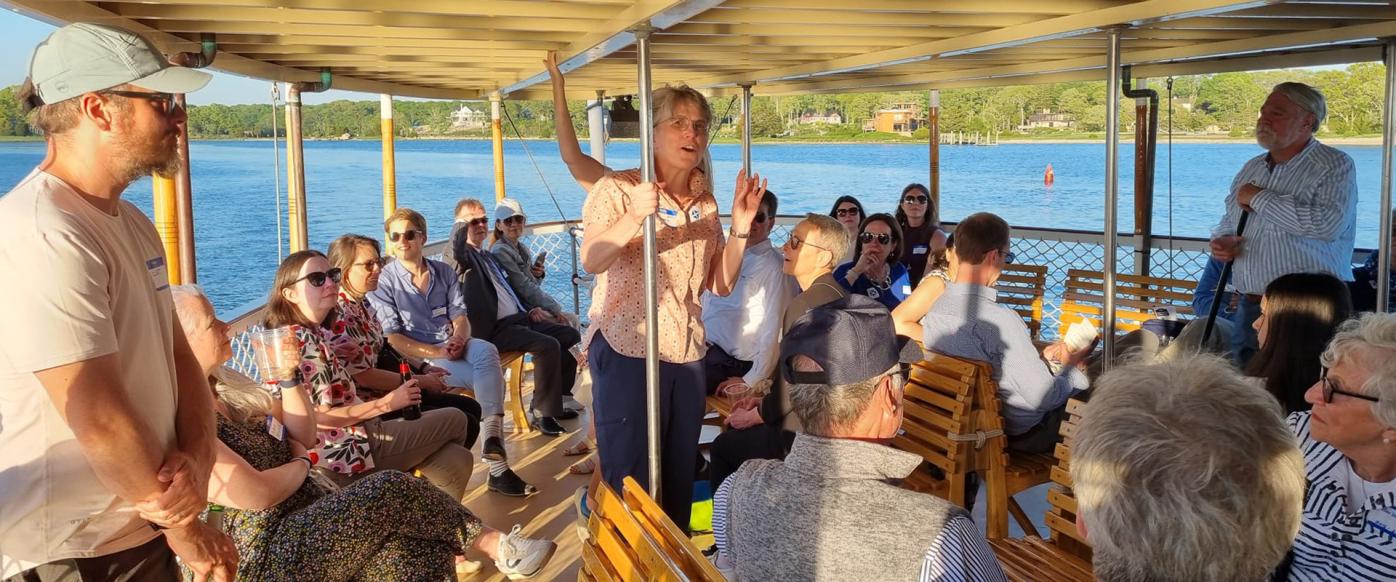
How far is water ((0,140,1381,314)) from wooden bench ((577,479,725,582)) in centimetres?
2627

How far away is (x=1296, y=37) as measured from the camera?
161 inches

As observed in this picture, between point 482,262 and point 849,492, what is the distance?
4.84 meters

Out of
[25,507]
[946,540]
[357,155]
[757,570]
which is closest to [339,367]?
[25,507]

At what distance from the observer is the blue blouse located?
547 cm

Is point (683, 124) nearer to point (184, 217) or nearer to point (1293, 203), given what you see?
point (184, 217)

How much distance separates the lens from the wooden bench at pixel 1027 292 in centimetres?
644

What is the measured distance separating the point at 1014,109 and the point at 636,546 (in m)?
57.1

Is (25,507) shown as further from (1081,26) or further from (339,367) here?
(1081,26)

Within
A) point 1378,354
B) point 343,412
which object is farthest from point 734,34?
point 1378,354

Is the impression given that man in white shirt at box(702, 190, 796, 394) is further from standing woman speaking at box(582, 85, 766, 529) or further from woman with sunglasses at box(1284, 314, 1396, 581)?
woman with sunglasses at box(1284, 314, 1396, 581)

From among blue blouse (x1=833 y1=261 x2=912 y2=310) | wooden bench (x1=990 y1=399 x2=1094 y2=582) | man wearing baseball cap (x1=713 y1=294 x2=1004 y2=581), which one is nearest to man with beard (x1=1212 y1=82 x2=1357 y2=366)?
blue blouse (x1=833 y1=261 x2=912 y2=310)

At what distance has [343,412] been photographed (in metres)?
3.73

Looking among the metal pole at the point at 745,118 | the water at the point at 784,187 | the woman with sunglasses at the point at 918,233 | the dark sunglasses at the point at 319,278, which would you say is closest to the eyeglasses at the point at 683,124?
the dark sunglasses at the point at 319,278

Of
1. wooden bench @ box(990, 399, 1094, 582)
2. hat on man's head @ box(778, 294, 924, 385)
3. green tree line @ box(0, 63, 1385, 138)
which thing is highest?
green tree line @ box(0, 63, 1385, 138)
